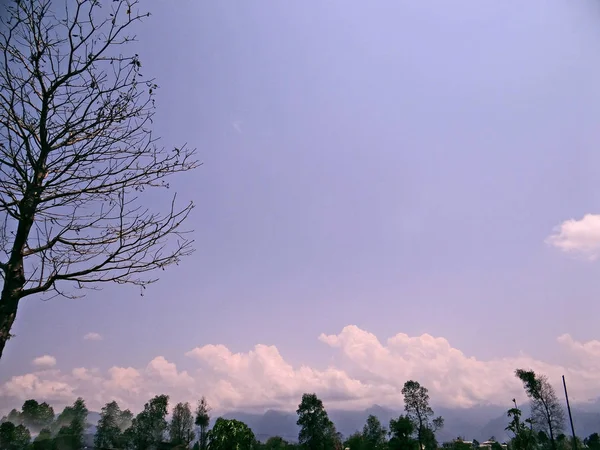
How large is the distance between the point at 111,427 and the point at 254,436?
213ft

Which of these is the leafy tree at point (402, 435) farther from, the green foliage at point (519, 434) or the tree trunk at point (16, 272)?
the tree trunk at point (16, 272)

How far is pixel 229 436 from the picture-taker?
3731cm

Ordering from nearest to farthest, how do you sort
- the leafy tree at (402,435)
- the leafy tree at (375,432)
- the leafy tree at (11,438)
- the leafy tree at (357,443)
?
the leafy tree at (402,435)
the leafy tree at (357,443)
the leafy tree at (11,438)
the leafy tree at (375,432)

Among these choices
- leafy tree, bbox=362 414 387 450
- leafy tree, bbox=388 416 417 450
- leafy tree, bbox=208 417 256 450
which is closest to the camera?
leafy tree, bbox=208 417 256 450

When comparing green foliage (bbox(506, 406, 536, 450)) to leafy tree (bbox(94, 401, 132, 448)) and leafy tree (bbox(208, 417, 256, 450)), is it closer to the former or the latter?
leafy tree (bbox(208, 417, 256, 450))

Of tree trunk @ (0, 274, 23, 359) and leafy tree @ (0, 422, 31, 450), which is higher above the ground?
tree trunk @ (0, 274, 23, 359)

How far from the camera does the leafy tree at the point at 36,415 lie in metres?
99.8

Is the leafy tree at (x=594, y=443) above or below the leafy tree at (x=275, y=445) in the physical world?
above

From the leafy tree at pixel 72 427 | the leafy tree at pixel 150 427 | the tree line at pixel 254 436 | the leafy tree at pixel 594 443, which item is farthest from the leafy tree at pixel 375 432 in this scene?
the leafy tree at pixel 72 427

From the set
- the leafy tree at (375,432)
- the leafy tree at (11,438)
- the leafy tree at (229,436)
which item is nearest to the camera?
the leafy tree at (229,436)

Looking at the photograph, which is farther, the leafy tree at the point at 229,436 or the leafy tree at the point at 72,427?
the leafy tree at the point at 72,427

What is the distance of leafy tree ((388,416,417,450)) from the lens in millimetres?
55375

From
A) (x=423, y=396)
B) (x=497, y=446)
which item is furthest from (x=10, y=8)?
(x=497, y=446)

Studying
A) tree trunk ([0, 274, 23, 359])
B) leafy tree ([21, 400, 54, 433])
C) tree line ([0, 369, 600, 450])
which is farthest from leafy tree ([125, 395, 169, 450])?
tree trunk ([0, 274, 23, 359])
